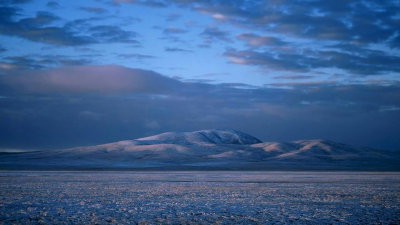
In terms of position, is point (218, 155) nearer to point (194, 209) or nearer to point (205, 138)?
point (205, 138)

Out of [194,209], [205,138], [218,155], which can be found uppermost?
[205,138]

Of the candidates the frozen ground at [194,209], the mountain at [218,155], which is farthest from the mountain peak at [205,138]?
the frozen ground at [194,209]

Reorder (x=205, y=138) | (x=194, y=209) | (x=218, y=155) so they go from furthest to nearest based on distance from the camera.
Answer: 1. (x=205, y=138)
2. (x=218, y=155)
3. (x=194, y=209)

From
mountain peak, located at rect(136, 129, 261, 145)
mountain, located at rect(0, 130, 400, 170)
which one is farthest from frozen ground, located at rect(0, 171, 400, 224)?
mountain peak, located at rect(136, 129, 261, 145)

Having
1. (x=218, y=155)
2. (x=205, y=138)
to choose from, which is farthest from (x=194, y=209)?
(x=205, y=138)

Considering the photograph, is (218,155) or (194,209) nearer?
(194,209)

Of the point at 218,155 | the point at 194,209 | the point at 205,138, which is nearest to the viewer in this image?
the point at 194,209

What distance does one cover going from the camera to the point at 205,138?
441 ft

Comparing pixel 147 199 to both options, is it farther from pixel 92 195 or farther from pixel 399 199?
pixel 399 199

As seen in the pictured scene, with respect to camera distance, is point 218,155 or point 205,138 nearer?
point 218,155

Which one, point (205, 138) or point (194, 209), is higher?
point (205, 138)

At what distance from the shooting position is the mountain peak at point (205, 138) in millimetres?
126062

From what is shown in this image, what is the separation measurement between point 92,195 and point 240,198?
20.2 feet

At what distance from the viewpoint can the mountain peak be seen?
126062mm
